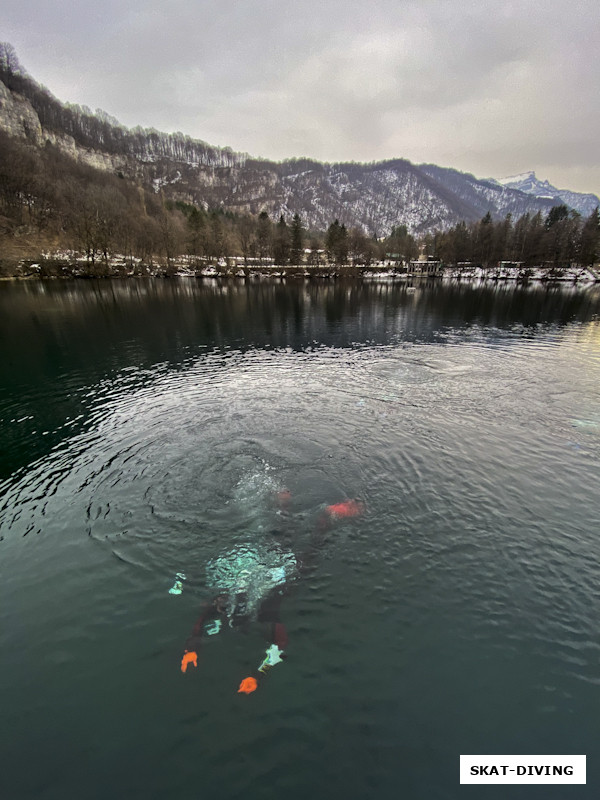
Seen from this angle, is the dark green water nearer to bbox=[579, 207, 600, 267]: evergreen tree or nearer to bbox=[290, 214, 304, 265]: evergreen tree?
bbox=[290, 214, 304, 265]: evergreen tree

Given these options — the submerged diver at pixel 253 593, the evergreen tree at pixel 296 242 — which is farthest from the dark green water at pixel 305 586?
the evergreen tree at pixel 296 242

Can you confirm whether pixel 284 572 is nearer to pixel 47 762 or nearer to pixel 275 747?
pixel 275 747

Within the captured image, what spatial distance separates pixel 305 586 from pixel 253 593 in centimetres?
162

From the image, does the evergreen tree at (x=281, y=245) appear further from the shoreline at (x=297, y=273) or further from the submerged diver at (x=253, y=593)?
the submerged diver at (x=253, y=593)

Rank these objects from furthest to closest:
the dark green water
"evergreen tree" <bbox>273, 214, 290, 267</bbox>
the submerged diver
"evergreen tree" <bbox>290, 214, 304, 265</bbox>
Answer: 1. "evergreen tree" <bbox>290, 214, 304, 265</bbox>
2. "evergreen tree" <bbox>273, 214, 290, 267</bbox>
3. the submerged diver
4. the dark green water

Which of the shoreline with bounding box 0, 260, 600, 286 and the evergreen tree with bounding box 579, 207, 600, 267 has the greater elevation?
the evergreen tree with bounding box 579, 207, 600, 267

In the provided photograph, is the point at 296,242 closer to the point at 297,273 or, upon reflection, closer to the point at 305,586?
the point at 297,273

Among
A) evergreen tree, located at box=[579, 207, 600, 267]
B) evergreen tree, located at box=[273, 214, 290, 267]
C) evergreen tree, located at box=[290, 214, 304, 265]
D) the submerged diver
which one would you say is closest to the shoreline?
evergreen tree, located at box=[579, 207, 600, 267]

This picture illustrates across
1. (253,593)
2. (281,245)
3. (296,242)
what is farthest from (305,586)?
(296,242)

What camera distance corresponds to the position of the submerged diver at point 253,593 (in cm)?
878

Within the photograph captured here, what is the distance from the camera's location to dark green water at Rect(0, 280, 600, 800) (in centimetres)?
701

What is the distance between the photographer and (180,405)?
23.3m

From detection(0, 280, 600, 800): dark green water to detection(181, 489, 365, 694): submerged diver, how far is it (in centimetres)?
30

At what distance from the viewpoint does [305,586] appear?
10.5m
